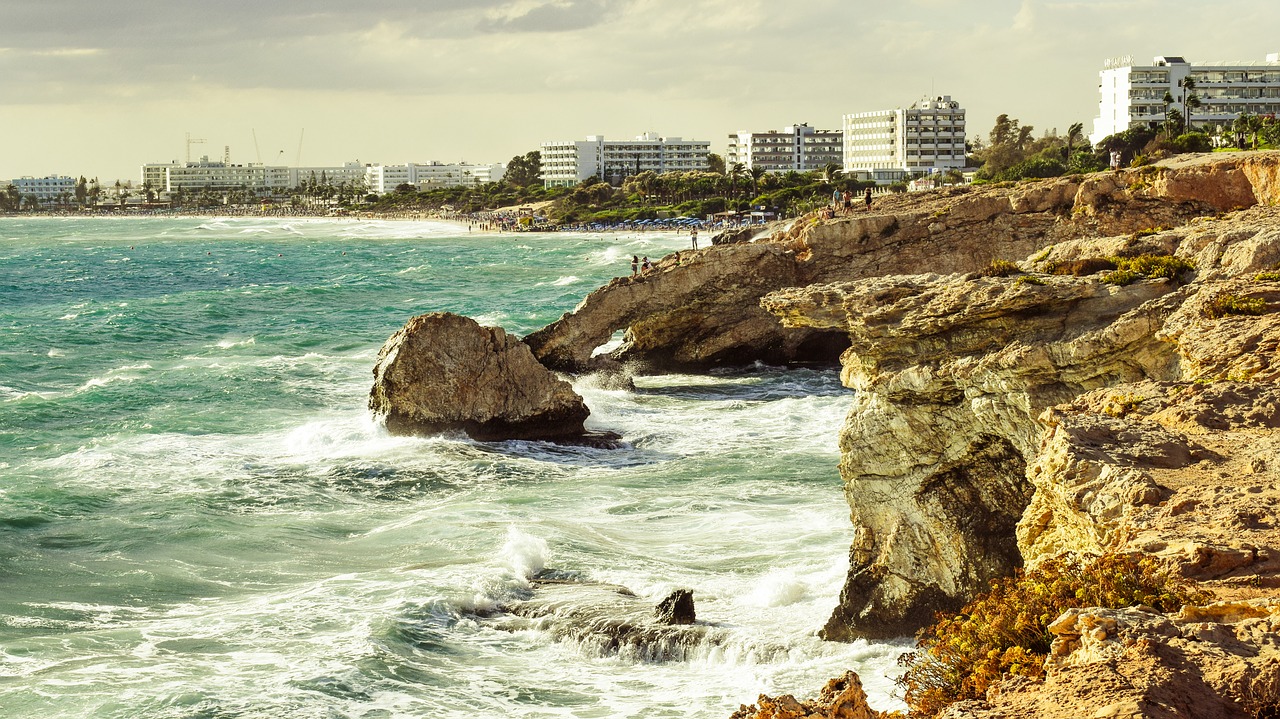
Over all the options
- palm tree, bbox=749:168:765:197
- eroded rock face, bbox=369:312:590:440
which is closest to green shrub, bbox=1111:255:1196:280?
eroded rock face, bbox=369:312:590:440

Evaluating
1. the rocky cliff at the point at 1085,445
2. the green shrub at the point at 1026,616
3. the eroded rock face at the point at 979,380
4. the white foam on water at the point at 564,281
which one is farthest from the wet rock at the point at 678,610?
the white foam on water at the point at 564,281

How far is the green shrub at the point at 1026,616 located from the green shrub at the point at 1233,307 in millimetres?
6338

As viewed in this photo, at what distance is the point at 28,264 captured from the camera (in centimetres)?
12562

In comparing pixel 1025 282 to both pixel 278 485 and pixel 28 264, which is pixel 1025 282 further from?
pixel 28 264

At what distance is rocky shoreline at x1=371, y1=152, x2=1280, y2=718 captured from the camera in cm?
878

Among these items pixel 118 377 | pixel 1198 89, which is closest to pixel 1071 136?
pixel 1198 89

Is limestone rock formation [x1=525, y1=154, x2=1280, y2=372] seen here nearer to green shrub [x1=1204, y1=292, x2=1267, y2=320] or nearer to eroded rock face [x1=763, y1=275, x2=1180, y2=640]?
eroded rock face [x1=763, y1=275, x2=1180, y2=640]

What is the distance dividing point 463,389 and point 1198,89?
136 meters

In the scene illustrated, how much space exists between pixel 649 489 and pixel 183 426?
16720 mm

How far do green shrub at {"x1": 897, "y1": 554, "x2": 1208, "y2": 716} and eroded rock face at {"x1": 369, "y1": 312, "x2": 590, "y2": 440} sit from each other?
22803 millimetres

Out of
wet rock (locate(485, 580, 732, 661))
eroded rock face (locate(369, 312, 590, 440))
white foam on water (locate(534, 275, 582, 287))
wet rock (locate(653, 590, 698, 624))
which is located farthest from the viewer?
white foam on water (locate(534, 275, 582, 287))

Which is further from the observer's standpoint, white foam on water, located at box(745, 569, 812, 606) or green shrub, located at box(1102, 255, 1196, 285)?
white foam on water, located at box(745, 569, 812, 606)

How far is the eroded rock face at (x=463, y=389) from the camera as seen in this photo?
33594 millimetres

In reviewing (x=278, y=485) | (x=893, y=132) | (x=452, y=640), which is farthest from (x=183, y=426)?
(x=893, y=132)
